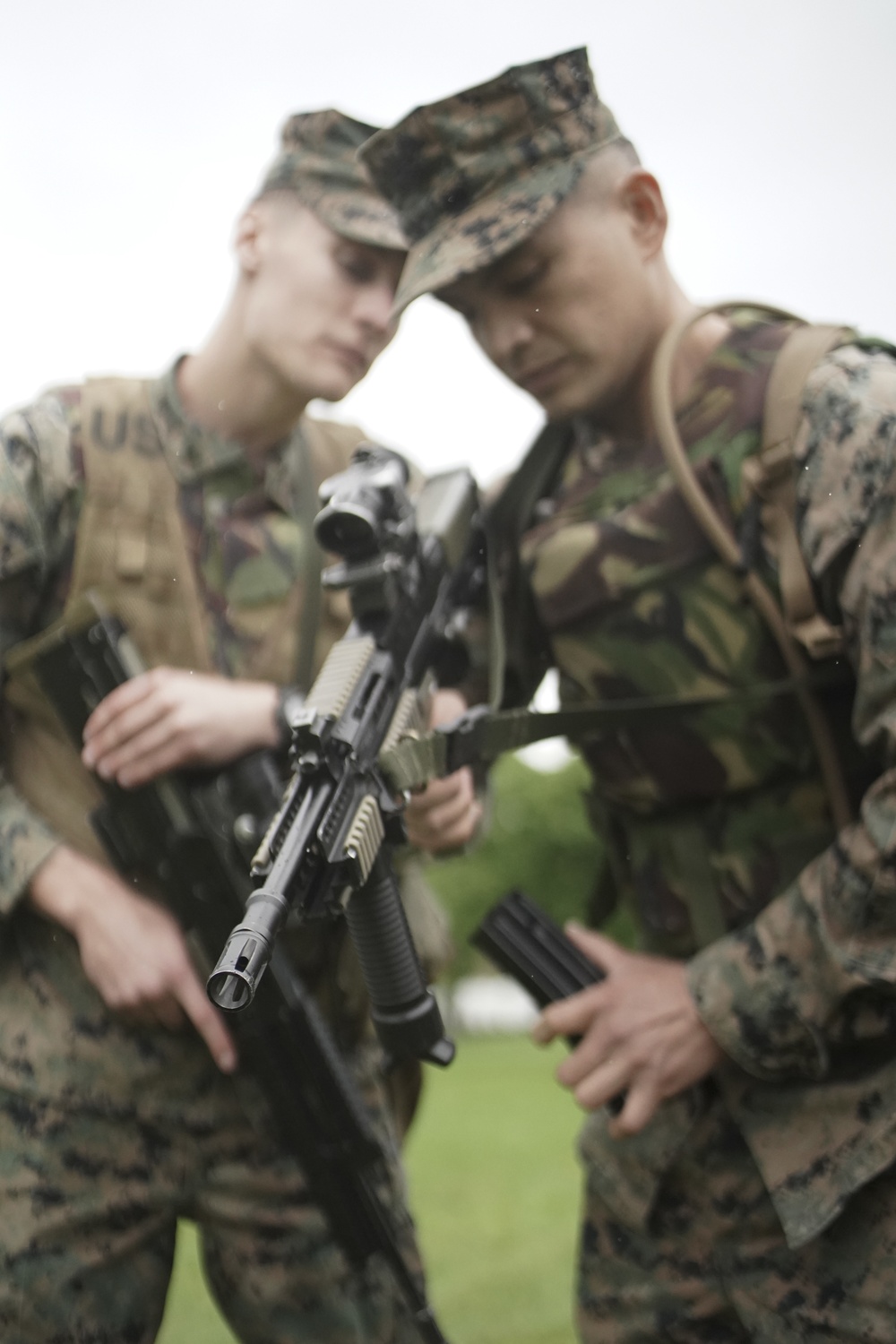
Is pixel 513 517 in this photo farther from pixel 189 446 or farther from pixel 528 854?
pixel 528 854

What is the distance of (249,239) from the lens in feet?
9.41

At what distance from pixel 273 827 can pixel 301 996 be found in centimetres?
86

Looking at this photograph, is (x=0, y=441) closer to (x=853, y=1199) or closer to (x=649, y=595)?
(x=649, y=595)

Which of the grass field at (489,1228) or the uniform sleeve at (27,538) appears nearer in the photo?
the uniform sleeve at (27,538)

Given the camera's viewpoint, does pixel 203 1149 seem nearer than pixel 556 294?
No

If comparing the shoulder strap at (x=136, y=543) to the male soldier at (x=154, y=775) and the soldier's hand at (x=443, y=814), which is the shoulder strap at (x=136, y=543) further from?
the soldier's hand at (x=443, y=814)

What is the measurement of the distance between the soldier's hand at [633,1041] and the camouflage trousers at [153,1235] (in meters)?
0.64

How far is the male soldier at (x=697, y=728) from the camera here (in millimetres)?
1934

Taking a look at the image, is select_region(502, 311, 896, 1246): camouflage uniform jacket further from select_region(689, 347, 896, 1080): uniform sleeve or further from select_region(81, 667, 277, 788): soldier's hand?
select_region(81, 667, 277, 788): soldier's hand

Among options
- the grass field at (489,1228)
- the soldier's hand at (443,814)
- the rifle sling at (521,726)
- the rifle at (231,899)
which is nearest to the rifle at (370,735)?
the rifle sling at (521,726)

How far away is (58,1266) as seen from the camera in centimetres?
223

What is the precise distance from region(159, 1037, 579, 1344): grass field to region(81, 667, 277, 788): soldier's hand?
233 centimetres

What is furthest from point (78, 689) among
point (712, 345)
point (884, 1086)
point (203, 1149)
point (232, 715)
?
point (884, 1086)

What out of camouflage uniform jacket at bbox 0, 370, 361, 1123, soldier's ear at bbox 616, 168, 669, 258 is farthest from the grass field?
soldier's ear at bbox 616, 168, 669, 258
